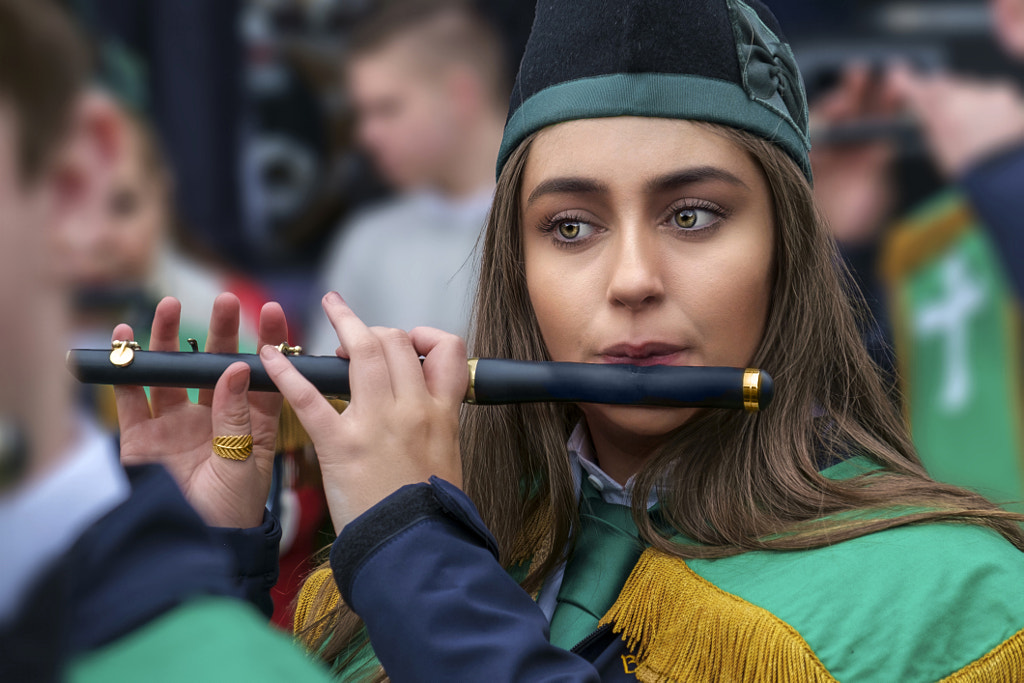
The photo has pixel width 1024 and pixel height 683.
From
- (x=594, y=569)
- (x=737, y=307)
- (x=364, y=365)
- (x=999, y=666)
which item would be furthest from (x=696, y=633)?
(x=364, y=365)

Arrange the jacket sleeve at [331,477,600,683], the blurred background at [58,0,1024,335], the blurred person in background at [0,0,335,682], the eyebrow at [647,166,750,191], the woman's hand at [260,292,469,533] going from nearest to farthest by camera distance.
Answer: the blurred person in background at [0,0,335,682] < the jacket sleeve at [331,477,600,683] < the woman's hand at [260,292,469,533] < the eyebrow at [647,166,750,191] < the blurred background at [58,0,1024,335]

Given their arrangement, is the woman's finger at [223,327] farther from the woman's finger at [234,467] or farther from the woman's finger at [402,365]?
the woman's finger at [402,365]

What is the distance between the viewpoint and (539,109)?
6.36 feet

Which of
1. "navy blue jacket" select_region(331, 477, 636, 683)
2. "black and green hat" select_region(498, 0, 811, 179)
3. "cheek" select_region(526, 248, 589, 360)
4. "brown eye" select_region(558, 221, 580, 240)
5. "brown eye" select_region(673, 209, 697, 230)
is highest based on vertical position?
"black and green hat" select_region(498, 0, 811, 179)

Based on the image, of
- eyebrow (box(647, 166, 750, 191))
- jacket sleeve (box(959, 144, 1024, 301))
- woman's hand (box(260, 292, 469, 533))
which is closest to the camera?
woman's hand (box(260, 292, 469, 533))

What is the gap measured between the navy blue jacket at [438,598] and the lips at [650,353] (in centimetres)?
39

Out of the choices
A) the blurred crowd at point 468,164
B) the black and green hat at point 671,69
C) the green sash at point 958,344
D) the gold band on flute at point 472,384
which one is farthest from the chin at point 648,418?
the green sash at point 958,344

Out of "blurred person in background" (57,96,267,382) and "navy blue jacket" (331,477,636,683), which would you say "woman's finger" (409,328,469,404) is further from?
"blurred person in background" (57,96,267,382)

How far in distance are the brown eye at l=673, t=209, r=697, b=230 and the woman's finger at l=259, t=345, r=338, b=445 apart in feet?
2.10

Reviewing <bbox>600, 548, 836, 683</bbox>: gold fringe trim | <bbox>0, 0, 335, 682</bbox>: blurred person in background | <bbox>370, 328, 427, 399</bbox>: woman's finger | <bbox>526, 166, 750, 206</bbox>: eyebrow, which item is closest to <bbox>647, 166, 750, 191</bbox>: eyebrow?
<bbox>526, 166, 750, 206</bbox>: eyebrow

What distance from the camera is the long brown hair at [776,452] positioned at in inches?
68.5

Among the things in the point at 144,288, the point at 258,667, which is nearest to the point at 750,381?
the point at 144,288

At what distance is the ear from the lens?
499 mm

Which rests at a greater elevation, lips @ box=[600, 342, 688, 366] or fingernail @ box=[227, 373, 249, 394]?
lips @ box=[600, 342, 688, 366]
